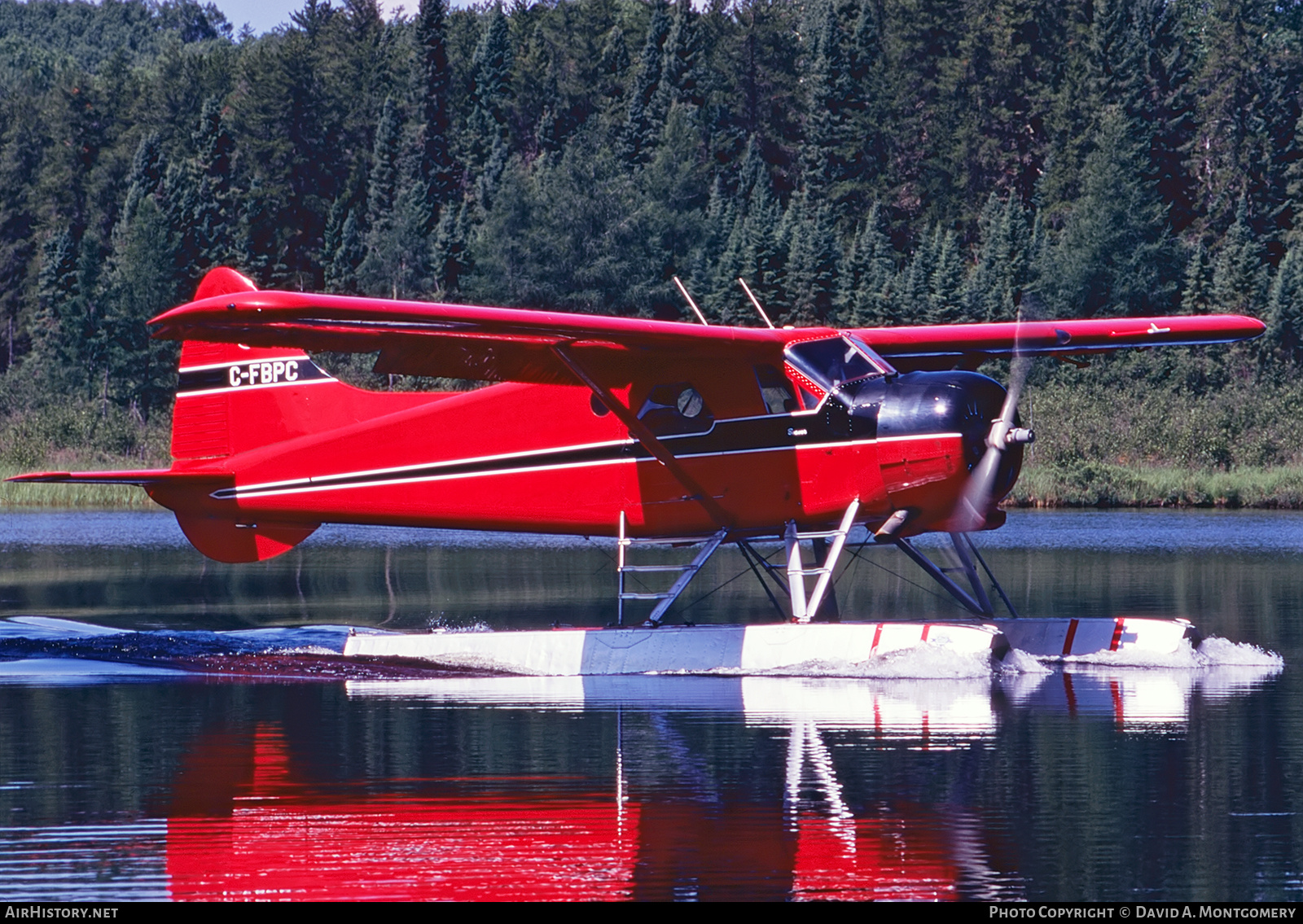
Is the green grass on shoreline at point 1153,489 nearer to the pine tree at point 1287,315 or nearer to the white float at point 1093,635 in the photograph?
the pine tree at point 1287,315

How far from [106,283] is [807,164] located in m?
28.1

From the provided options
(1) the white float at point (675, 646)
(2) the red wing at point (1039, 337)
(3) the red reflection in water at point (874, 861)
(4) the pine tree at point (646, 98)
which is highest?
(4) the pine tree at point (646, 98)

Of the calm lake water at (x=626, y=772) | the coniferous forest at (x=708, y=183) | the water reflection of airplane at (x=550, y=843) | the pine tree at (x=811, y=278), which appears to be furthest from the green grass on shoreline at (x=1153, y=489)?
the water reflection of airplane at (x=550, y=843)

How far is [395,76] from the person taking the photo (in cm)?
8394

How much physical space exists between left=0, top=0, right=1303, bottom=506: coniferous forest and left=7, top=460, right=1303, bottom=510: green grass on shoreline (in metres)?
2.08

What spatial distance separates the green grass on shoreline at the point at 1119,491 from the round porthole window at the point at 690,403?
20192 millimetres

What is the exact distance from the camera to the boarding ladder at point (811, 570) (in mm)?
11117

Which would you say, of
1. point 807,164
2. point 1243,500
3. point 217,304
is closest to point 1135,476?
point 1243,500

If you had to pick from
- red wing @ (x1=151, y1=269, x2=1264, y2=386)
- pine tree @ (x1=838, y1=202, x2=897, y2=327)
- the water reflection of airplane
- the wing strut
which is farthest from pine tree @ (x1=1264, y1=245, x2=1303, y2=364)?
the water reflection of airplane

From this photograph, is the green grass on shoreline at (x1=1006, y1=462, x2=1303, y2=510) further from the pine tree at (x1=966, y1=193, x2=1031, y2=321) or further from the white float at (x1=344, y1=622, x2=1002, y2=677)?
the white float at (x1=344, y1=622, x2=1002, y2=677)

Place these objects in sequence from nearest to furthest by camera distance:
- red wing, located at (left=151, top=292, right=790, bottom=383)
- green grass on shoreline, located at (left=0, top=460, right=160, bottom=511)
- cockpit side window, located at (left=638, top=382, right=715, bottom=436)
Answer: red wing, located at (left=151, top=292, right=790, bottom=383), cockpit side window, located at (left=638, top=382, right=715, bottom=436), green grass on shoreline, located at (left=0, top=460, right=160, bottom=511)

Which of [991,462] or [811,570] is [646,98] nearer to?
[811,570]

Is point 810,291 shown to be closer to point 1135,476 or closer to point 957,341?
point 1135,476

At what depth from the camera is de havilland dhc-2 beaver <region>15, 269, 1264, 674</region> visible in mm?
10609
